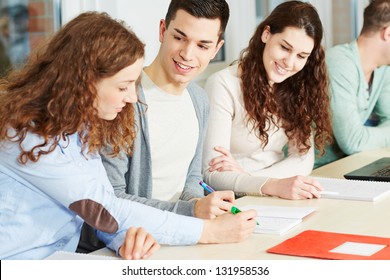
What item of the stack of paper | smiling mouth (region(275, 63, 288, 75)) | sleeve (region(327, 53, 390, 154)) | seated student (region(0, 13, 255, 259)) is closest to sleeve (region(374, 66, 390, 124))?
sleeve (region(327, 53, 390, 154))

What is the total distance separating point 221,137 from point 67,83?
3.23ft

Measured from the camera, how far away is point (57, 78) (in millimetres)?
1631

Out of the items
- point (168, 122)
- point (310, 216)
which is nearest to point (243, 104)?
point (168, 122)

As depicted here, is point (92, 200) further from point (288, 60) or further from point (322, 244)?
point (288, 60)

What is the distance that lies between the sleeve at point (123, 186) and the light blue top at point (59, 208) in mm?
285

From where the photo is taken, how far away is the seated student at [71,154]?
158 cm

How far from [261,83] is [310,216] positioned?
2.57 feet

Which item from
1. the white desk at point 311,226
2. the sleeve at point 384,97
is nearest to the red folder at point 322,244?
the white desk at point 311,226

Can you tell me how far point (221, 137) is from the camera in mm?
2531

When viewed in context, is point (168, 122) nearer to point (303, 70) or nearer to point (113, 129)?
point (113, 129)

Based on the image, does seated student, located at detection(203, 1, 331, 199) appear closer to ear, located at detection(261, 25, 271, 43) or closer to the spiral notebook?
ear, located at detection(261, 25, 271, 43)

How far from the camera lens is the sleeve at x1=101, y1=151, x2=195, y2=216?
1988mm

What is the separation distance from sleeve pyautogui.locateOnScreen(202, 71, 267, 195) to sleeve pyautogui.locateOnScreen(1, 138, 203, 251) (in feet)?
2.09

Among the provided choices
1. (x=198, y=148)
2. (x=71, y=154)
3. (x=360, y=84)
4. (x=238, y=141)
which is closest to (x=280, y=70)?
(x=238, y=141)
